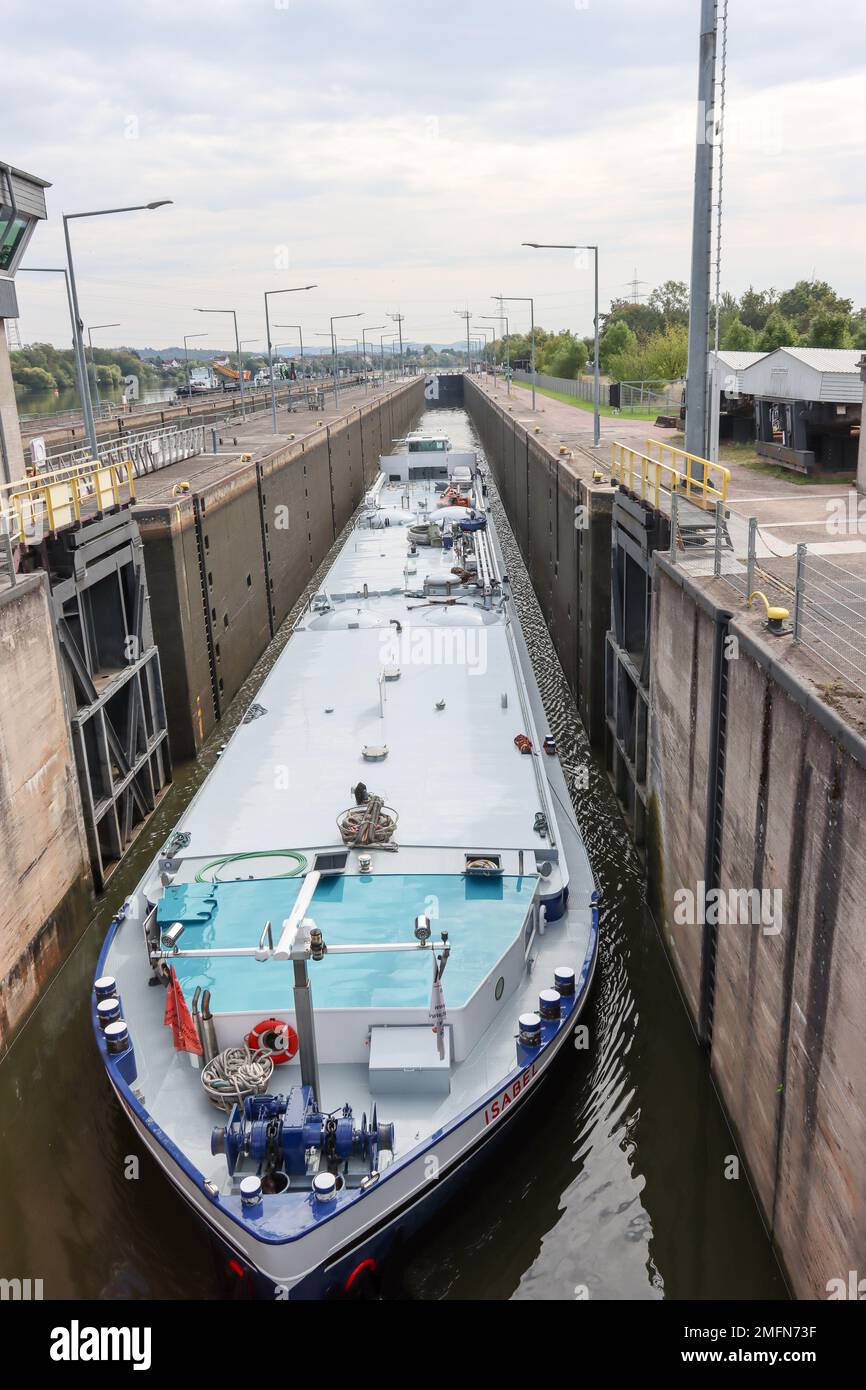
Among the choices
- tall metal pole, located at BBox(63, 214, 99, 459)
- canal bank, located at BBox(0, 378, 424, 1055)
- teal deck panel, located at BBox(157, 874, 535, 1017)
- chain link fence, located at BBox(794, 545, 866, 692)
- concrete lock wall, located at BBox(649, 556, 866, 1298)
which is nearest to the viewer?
concrete lock wall, located at BBox(649, 556, 866, 1298)

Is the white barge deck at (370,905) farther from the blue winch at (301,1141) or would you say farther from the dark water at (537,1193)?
the dark water at (537,1193)

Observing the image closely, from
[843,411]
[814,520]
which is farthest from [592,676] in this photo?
[843,411]

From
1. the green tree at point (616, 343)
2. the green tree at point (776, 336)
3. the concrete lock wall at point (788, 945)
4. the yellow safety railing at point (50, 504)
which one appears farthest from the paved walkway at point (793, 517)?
the green tree at point (616, 343)

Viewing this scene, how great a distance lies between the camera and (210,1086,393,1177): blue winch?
31.5 feet

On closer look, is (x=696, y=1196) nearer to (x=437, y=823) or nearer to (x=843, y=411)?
(x=437, y=823)

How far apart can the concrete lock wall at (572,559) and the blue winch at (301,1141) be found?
13.7 metres

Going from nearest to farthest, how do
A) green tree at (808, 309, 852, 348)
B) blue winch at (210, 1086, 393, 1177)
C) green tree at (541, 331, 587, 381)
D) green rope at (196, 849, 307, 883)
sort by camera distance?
blue winch at (210, 1086, 393, 1177), green rope at (196, 849, 307, 883), green tree at (808, 309, 852, 348), green tree at (541, 331, 587, 381)

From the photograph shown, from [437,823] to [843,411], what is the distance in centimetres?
1459

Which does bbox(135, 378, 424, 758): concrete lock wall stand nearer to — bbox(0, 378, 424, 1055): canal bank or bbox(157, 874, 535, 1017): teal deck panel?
bbox(0, 378, 424, 1055): canal bank

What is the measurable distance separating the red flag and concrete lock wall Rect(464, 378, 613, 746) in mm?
12990

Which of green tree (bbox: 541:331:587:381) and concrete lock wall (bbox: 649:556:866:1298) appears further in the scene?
green tree (bbox: 541:331:587:381)

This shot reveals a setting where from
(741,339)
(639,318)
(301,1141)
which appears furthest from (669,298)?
(301,1141)

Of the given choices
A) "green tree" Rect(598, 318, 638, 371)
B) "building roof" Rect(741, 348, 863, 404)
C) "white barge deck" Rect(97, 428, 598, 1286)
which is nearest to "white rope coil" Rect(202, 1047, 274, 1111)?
"white barge deck" Rect(97, 428, 598, 1286)
